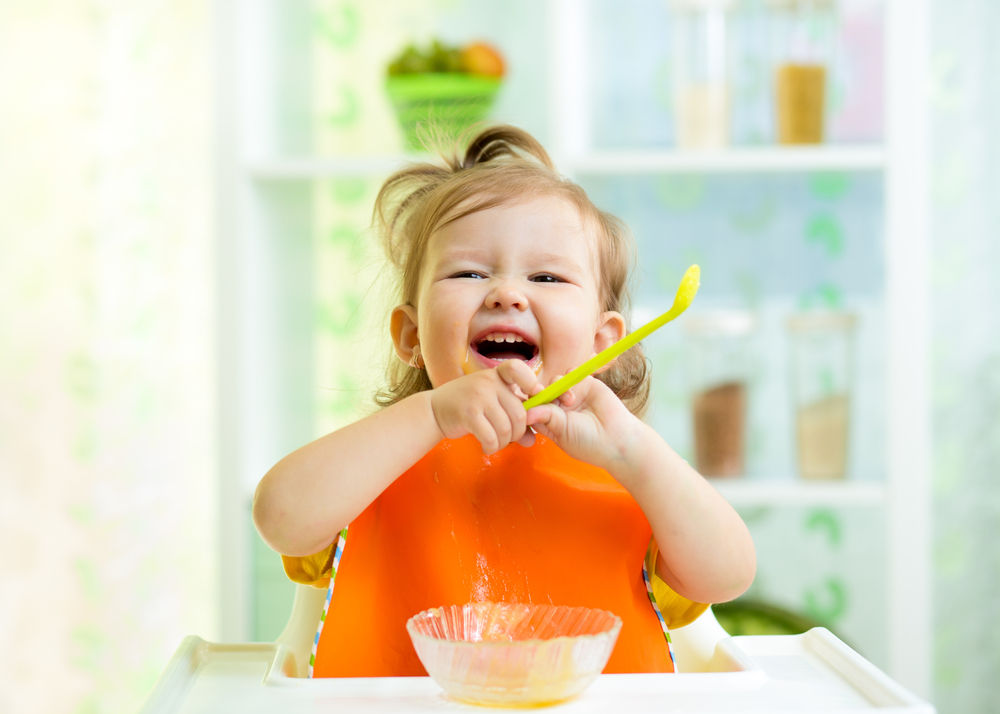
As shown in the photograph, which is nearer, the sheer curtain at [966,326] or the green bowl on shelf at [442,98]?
the green bowl on shelf at [442,98]

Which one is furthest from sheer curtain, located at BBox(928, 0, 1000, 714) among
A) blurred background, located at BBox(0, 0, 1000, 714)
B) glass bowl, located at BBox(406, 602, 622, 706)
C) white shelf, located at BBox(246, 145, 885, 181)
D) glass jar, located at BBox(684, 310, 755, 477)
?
glass bowl, located at BBox(406, 602, 622, 706)

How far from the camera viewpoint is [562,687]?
0.60 m

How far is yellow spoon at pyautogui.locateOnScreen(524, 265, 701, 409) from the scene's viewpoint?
0.67 m

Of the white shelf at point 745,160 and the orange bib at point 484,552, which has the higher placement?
the white shelf at point 745,160

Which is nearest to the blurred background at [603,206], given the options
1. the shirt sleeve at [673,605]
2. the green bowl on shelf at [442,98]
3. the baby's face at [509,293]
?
the green bowl on shelf at [442,98]

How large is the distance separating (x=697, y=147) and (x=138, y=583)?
5.52 feet

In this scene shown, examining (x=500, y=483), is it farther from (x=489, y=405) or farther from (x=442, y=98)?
(x=442, y=98)

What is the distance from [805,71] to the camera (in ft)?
6.56

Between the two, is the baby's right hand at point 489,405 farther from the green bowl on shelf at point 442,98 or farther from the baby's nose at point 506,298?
the green bowl on shelf at point 442,98

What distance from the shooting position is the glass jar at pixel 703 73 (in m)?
2.04

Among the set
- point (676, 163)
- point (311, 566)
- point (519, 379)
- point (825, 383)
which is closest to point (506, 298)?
point (519, 379)

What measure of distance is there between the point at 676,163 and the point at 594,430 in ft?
4.45

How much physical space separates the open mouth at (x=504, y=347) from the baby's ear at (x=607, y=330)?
0.12 m

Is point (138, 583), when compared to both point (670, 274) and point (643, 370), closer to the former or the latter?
point (670, 274)
